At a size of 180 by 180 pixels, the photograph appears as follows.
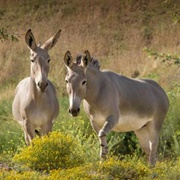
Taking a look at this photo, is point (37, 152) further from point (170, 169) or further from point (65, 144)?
point (170, 169)

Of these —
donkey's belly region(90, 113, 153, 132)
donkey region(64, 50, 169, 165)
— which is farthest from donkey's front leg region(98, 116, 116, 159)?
donkey's belly region(90, 113, 153, 132)

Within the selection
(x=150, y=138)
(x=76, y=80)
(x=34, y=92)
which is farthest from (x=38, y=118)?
(x=150, y=138)

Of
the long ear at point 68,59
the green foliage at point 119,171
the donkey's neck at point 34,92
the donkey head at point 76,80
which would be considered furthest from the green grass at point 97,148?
the long ear at point 68,59

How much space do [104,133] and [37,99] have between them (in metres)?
1.78

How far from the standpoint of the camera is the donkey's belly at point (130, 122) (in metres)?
12.0

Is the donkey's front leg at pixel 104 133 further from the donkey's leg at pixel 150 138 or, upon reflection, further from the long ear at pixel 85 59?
the donkey's leg at pixel 150 138

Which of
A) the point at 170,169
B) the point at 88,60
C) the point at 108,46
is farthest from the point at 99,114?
the point at 108,46

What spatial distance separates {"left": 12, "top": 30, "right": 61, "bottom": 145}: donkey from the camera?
1203cm

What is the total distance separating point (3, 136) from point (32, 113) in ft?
13.8

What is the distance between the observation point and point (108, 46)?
35.1 meters

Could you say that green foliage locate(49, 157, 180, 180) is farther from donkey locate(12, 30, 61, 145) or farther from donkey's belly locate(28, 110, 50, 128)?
donkey's belly locate(28, 110, 50, 128)

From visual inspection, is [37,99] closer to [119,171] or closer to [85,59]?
[85,59]

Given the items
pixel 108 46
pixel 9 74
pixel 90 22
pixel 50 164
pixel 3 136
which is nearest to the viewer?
pixel 50 164

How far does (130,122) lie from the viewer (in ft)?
40.1
